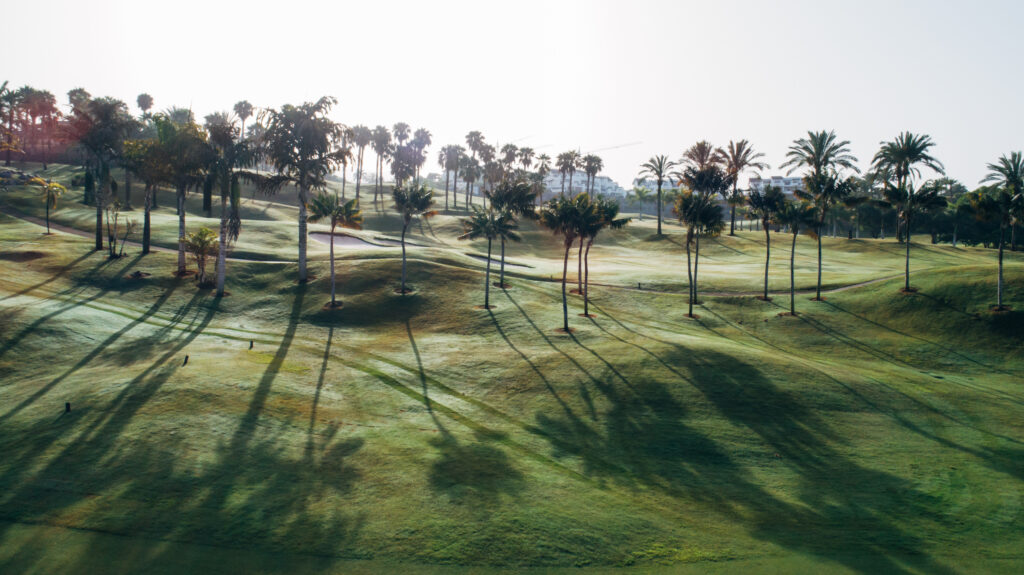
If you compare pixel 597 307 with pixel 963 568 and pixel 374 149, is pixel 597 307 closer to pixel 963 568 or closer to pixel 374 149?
pixel 963 568

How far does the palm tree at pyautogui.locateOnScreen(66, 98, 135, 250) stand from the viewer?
59.3m

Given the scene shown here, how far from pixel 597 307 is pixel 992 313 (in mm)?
33717

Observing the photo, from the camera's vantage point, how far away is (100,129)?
5988cm

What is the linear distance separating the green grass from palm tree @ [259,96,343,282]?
10836mm

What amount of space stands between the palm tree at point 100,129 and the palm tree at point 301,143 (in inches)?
702

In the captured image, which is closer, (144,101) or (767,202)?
(767,202)

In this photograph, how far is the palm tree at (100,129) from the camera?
195 feet

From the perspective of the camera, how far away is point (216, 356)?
1410 inches

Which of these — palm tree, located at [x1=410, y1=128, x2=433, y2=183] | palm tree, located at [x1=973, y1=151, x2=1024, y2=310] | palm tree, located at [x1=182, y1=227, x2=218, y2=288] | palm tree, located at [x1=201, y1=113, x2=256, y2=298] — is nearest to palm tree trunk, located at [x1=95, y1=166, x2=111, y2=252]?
palm tree, located at [x1=182, y1=227, x2=218, y2=288]

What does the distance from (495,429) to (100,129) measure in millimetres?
59587

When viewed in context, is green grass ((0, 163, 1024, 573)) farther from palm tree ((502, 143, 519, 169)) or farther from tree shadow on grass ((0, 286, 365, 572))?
palm tree ((502, 143, 519, 169))

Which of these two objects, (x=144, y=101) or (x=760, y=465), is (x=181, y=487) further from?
(x=144, y=101)

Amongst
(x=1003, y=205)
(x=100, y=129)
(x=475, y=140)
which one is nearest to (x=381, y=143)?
(x=475, y=140)

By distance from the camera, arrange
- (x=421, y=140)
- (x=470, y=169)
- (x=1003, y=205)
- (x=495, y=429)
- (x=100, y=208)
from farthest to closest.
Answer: (x=421, y=140) → (x=470, y=169) → (x=100, y=208) → (x=1003, y=205) → (x=495, y=429)
